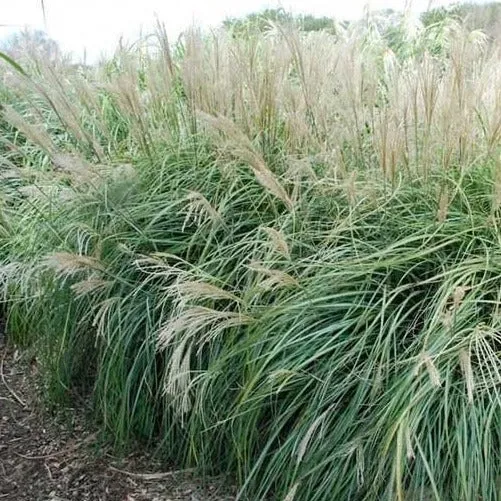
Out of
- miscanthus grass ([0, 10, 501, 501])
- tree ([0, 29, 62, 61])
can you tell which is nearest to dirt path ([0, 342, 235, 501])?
miscanthus grass ([0, 10, 501, 501])

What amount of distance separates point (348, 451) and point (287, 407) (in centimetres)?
27

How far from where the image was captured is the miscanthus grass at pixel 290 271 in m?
1.76

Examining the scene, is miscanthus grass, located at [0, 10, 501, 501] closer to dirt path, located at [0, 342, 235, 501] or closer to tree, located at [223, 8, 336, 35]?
dirt path, located at [0, 342, 235, 501]

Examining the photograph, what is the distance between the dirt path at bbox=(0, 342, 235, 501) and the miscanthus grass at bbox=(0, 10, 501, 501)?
3.5 inches

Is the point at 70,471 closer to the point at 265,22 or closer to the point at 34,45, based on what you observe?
the point at 34,45

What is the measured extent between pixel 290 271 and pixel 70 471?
1.01 m

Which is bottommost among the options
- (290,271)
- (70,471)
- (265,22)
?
(70,471)

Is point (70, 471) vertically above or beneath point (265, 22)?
beneath

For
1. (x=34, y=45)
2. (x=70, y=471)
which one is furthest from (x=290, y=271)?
(x=34, y=45)

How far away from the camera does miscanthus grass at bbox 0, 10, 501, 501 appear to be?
1.76 meters

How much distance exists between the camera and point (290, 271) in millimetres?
2098

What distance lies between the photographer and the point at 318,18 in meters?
4.34

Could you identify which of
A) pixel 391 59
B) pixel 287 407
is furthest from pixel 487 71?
pixel 287 407

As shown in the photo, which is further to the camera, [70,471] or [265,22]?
[265,22]
